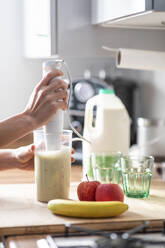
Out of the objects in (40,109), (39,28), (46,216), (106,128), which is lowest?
(46,216)

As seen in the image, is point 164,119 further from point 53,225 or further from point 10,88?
point 53,225

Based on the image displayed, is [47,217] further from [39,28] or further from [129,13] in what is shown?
[39,28]

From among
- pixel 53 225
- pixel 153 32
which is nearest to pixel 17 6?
pixel 153 32

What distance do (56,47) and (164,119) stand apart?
826 millimetres

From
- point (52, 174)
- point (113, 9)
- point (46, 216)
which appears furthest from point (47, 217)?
point (113, 9)

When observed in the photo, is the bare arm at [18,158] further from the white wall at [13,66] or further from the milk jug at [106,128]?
the white wall at [13,66]

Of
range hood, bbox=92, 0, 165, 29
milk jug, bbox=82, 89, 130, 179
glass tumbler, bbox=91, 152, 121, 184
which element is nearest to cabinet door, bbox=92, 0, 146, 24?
range hood, bbox=92, 0, 165, 29

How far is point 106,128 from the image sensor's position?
6.24ft

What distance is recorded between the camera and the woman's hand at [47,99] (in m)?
1.45

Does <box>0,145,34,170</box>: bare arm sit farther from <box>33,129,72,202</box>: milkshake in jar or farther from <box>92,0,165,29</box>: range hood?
<box>92,0,165,29</box>: range hood

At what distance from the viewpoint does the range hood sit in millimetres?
1577

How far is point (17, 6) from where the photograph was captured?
295 cm

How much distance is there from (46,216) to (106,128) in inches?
26.3

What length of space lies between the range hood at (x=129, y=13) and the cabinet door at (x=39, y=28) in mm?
165
